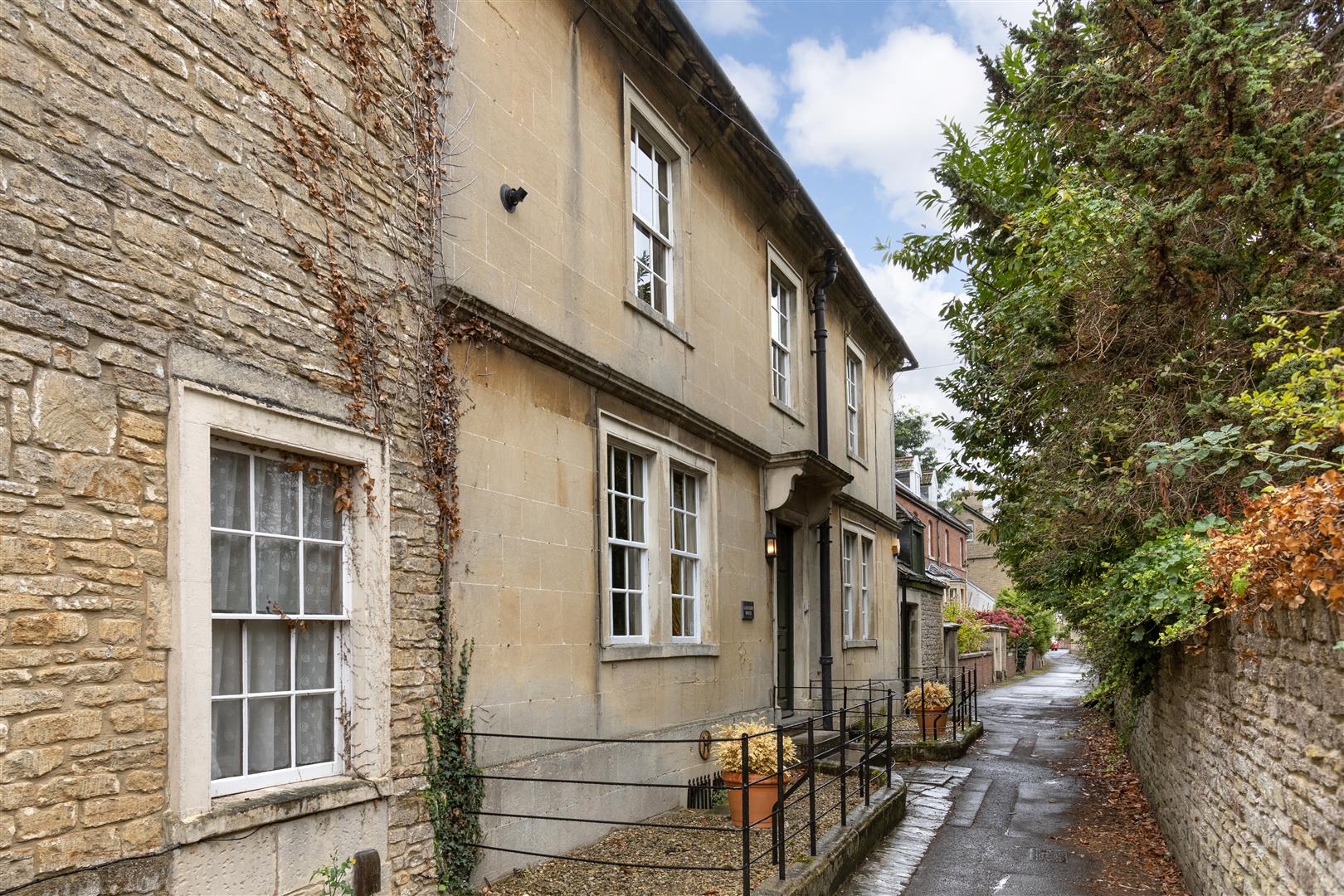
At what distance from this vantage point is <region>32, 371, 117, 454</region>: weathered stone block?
391 centimetres

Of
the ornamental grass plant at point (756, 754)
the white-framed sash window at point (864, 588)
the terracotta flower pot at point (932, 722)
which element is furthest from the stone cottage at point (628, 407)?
the white-framed sash window at point (864, 588)

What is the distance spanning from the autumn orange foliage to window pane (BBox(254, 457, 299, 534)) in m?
4.79

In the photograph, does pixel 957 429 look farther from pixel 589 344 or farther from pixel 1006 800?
pixel 589 344

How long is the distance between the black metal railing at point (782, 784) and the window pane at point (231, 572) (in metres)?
1.88

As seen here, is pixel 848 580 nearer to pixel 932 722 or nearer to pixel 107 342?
pixel 932 722

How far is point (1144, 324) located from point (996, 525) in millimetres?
4953

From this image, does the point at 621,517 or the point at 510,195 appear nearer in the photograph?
the point at 510,195

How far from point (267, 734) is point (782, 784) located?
359 centimetres

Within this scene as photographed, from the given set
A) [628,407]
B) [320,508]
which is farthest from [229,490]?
[628,407]

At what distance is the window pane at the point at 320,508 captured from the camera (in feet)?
18.0

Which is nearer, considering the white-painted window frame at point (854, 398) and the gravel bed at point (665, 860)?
the gravel bed at point (665, 860)

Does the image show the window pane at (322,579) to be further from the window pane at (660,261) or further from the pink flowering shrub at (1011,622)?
the pink flowering shrub at (1011,622)

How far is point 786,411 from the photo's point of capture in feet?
44.2

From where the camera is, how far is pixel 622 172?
921cm
